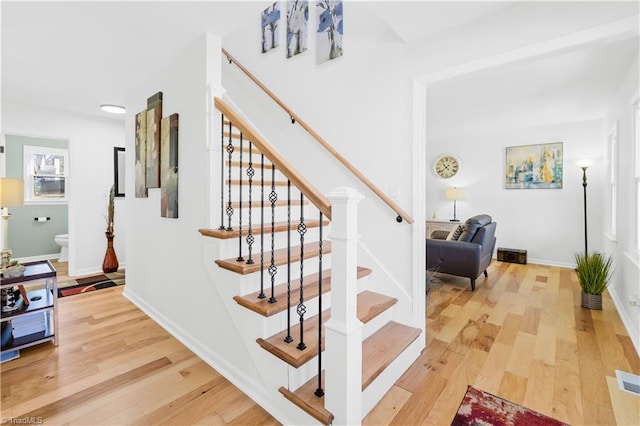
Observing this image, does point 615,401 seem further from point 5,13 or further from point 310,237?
point 5,13

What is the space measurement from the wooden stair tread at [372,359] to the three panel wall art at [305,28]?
7.84 ft

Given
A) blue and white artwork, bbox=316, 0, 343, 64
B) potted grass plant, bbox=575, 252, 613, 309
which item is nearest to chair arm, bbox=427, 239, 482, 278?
potted grass plant, bbox=575, 252, 613, 309

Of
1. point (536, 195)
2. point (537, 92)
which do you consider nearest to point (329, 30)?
point (537, 92)

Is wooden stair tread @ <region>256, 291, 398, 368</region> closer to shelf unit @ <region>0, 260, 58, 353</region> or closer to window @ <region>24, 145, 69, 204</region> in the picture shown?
shelf unit @ <region>0, 260, 58, 353</region>

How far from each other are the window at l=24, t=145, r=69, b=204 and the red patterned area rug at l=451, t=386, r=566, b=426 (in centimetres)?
679

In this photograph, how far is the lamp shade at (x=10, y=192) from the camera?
7.75 feet

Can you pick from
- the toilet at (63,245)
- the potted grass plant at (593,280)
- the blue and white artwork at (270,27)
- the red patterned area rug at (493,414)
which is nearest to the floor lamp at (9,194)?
the blue and white artwork at (270,27)

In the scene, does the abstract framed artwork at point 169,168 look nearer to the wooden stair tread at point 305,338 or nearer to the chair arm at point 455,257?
the wooden stair tread at point 305,338

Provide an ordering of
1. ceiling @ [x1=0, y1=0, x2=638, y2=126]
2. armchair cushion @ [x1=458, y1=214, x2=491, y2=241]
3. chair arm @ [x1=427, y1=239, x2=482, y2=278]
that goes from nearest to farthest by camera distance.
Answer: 1. ceiling @ [x1=0, y1=0, x2=638, y2=126]
2. chair arm @ [x1=427, y1=239, x2=482, y2=278]
3. armchair cushion @ [x1=458, y1=214, x2=491, y2=241]

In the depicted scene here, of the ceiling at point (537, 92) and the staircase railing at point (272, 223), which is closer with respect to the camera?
the staircase railing at point (272, 223)

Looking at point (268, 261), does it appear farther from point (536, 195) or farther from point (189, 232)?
point (536, 195)

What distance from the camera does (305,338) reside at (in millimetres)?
1695

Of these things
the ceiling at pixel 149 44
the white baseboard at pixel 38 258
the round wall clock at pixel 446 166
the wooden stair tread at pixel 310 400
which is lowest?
the wooden stair tread at pixel 310 400

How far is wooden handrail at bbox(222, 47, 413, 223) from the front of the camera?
7.68ft
